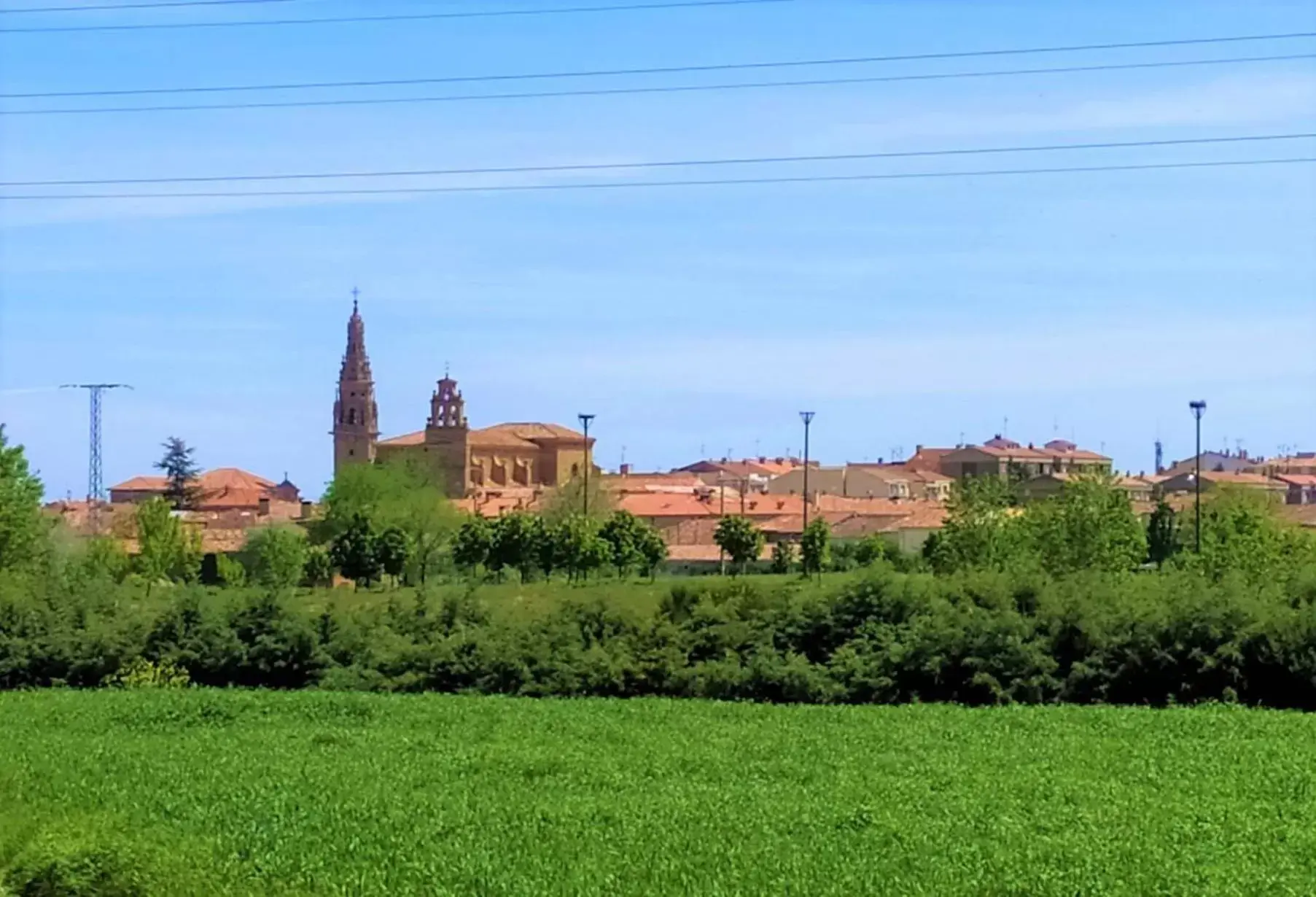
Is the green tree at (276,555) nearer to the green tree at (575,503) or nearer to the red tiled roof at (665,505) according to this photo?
the green tree at (575,503)

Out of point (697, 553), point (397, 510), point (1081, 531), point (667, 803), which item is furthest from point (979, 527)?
point (697, 553)

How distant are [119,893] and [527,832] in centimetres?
269

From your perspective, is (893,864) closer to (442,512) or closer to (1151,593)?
(1151,593)

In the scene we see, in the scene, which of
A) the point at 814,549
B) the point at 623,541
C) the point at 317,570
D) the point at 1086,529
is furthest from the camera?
the point at 623,541

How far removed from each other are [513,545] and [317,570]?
29.6 ft

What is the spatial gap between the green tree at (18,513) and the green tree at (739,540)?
36.2m

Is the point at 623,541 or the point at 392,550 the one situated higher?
the point at 623,541

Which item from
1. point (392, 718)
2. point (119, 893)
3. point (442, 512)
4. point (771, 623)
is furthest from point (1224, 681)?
point (442, 512)

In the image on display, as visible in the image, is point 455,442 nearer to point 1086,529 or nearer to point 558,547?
point 558,547

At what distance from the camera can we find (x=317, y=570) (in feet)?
260

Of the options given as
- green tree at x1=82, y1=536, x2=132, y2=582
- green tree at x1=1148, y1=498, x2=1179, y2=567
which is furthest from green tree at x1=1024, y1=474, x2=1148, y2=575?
green tree at x1=82, y1=536, x2=132, y2=582

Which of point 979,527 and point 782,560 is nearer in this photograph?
point 979,527

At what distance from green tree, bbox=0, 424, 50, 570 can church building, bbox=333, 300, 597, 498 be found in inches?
3856

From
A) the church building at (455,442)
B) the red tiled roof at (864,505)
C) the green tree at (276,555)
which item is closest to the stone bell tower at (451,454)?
the church building at (455,442)
